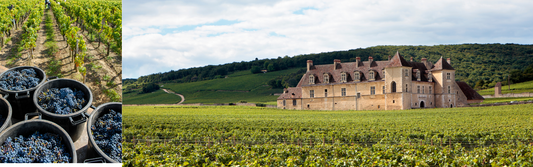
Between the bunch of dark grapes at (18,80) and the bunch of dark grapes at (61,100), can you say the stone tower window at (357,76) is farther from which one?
the bunch of dark grapes at (18,80)

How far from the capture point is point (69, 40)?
325 inches

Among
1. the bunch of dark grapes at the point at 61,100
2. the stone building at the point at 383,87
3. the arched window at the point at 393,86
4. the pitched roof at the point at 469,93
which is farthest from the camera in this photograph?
the pitched roof at the point at 469,93

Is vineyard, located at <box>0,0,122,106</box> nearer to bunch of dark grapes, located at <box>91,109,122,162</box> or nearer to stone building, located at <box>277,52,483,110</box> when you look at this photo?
bunch of dark grapes, located at <box>91,109,122,162</box>

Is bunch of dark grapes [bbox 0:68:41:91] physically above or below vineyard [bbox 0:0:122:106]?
below

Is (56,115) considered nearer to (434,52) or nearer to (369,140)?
(369,140)

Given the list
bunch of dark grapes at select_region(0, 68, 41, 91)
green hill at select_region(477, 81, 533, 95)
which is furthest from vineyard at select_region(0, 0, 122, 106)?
green hill at select_region(477, 81, 533, 95)

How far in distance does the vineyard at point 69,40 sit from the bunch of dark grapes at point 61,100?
40 centimetres

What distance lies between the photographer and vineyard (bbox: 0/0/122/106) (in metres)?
7.65

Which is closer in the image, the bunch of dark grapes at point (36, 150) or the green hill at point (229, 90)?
the bunch of dark grapes at point (36, 150)

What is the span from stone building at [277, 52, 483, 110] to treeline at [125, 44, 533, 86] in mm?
45690

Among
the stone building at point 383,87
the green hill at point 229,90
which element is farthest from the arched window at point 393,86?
the green hill at point 229,90

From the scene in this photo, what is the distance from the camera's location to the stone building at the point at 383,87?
45.0 meters

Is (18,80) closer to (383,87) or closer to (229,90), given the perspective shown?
(383,87)

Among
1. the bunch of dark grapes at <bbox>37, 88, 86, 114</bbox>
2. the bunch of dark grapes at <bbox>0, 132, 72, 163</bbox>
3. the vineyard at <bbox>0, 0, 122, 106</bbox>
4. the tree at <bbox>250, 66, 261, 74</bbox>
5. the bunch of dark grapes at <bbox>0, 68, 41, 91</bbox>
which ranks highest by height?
the tree at <bbox>250, 66, 261, 74</bbox>
